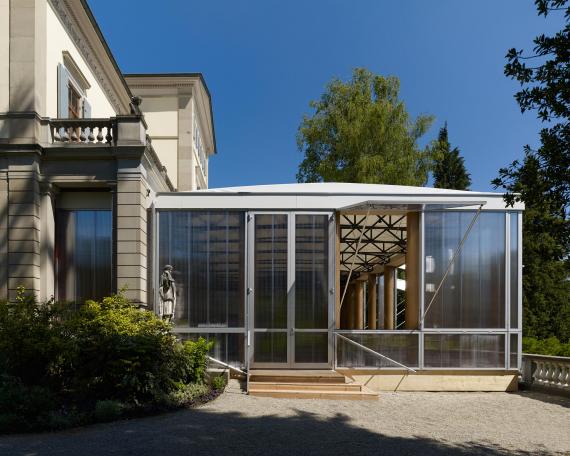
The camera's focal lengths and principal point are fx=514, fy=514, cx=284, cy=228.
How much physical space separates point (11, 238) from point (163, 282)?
12.1 feet

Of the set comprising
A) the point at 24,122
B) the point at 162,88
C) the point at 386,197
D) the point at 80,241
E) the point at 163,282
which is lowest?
the point at 163,282

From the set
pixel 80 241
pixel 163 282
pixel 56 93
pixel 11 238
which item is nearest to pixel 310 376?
pixel 163 282

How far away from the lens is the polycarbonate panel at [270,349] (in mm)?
12320

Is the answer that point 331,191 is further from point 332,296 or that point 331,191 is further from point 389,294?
point 389,294

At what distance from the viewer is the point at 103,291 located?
41.8 feet

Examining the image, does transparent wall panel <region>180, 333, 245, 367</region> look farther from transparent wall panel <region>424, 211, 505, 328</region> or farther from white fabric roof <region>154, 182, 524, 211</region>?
transparent wall panel <region>424, 211, 505, 328</region>

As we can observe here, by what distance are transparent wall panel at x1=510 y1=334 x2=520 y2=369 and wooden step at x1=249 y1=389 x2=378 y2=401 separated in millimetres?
4084

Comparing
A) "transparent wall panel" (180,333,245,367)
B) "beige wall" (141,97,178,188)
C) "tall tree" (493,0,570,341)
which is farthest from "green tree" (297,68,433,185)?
"tall tree" (493,0,570,341)

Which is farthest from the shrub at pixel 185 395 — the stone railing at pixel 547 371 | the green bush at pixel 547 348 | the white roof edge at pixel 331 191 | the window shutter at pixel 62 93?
the green bush at pixel 547 348

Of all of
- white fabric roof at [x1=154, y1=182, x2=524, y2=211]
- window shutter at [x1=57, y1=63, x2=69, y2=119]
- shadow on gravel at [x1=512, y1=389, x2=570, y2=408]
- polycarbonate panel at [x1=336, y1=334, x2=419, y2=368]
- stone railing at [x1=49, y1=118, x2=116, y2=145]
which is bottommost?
shadow on gravel at [x1=512, y1=389, x2=570, y2=408]

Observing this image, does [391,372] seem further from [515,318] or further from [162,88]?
[162,88]

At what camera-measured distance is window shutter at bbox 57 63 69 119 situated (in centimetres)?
1349

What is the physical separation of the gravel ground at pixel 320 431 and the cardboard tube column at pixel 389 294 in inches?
367

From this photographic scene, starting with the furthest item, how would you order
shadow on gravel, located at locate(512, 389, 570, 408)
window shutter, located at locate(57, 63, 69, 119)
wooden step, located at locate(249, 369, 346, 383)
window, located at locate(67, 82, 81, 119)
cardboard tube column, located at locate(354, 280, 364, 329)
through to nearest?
cardboard tube column, located at locate(354, 280, 364, 329), window, located at locate(67, 82, 81, 119), window shutter, located at locate(57, 63, 69, 119), wooden step, located at locate(249, 369, 346, 383), shadow on gravel, located at locate(512, 389, 570, 408)
